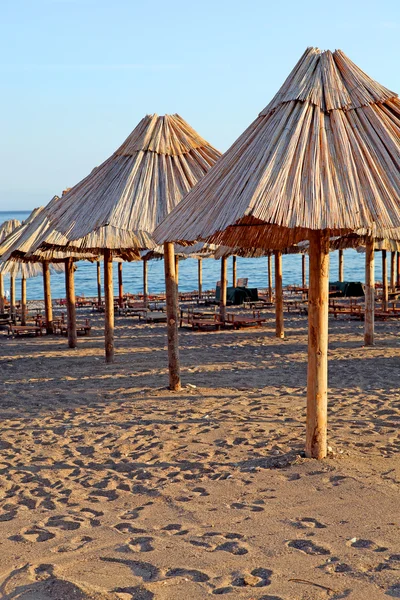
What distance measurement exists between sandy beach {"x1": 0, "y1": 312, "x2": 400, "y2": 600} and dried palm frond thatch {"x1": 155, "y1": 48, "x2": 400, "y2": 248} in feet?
5.92

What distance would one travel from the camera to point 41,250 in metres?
12.6

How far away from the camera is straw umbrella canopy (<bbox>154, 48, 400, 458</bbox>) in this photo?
4.53 metres

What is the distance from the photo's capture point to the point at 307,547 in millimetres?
3783

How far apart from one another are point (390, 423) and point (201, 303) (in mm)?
18793

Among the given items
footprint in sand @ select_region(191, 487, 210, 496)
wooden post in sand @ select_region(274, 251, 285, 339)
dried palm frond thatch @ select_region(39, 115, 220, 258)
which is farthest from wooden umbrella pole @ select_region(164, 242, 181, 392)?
wooden post in sand @ select_region(274, 251, 285, 339)

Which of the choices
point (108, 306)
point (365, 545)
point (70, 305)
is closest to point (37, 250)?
point (70, 305)

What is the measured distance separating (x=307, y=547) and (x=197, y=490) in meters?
1.26

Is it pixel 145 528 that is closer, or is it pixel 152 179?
pixel 145 528

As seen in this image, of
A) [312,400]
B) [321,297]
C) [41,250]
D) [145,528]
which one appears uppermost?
[41,250]

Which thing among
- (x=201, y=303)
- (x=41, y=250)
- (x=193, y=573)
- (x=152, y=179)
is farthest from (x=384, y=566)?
(x=201, y=303)

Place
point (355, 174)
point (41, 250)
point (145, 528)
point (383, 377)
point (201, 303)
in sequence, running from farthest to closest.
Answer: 1. point (201, 303)
2. point (41, 250)
3. point (383, 377)
4. point (355, 174)
5. point (145, 528)

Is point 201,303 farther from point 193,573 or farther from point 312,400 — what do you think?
point 193,573

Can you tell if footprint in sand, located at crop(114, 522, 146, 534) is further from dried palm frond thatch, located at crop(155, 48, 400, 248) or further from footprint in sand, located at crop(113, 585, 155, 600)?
dried palm frond thatch, located at crop(155, 48, 400, 248)

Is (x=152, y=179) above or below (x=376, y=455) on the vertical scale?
above
